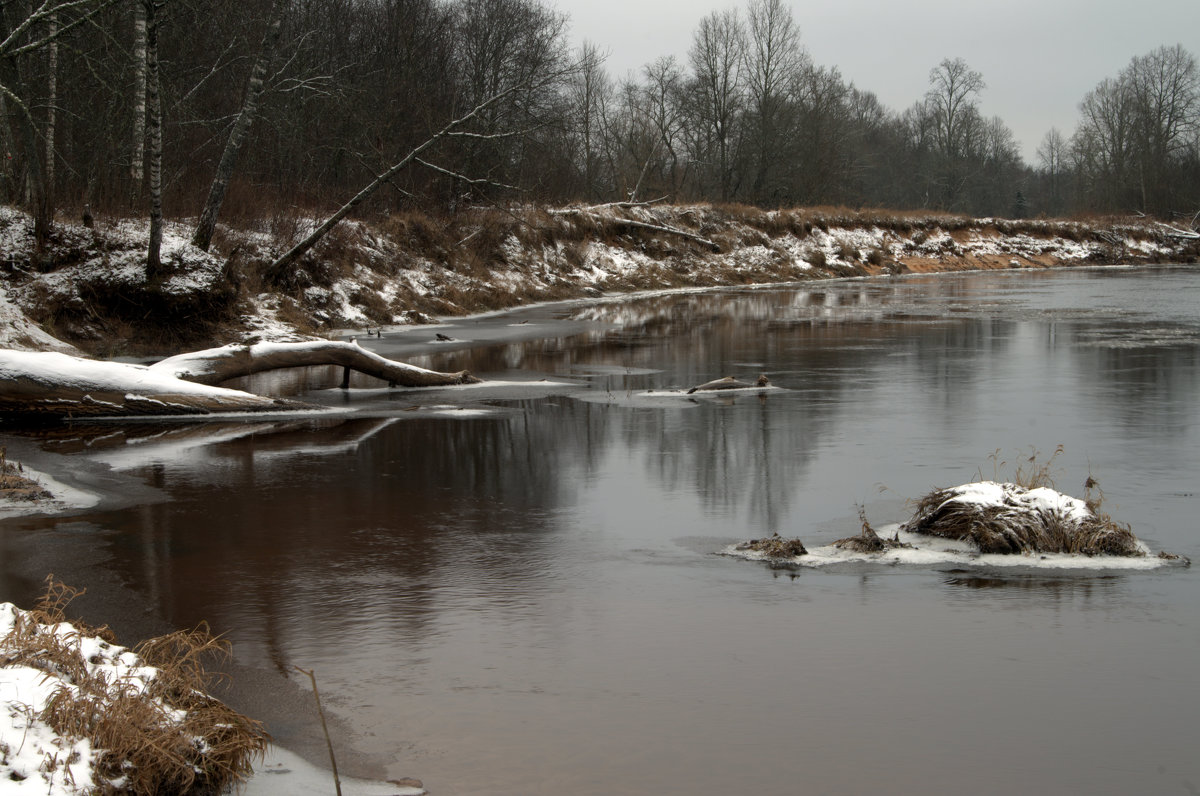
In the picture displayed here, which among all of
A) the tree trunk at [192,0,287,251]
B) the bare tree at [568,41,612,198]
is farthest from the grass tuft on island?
the bare tree at [568,41,612,198]

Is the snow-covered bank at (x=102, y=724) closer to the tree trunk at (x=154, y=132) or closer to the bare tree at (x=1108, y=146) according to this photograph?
the tree trunk at (x=154, y=132)

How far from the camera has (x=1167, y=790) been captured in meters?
4.54

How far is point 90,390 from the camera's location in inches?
486

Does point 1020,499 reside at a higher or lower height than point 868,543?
higher

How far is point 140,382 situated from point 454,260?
67.0 ft

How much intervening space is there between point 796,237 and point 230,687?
48515mm

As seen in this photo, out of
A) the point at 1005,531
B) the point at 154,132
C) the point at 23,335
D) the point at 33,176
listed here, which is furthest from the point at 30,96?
the point at 1005,531

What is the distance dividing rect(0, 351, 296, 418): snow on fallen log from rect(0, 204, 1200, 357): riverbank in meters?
4.19

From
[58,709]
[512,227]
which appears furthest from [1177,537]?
[512,227]

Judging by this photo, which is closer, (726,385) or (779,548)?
(779,548)

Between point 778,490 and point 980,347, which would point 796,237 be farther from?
point 778,490

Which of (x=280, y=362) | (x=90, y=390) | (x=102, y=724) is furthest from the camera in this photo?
(x=280, y=362)

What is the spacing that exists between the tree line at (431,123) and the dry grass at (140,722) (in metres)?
11.5

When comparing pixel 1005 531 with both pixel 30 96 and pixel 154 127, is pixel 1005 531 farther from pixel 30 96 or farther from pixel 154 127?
pixel 30 96
